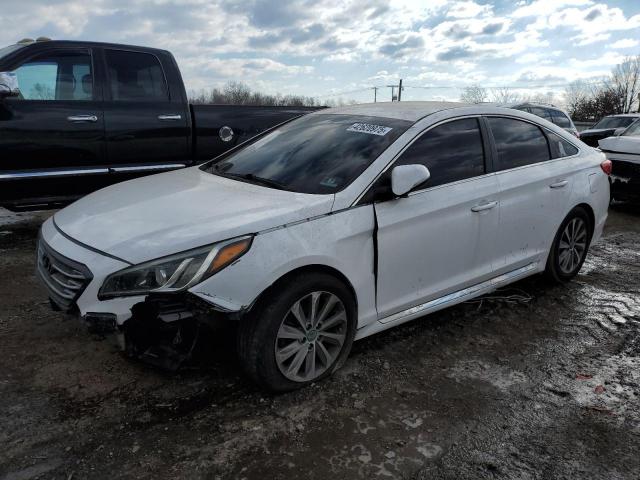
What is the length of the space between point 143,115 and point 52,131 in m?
0.94

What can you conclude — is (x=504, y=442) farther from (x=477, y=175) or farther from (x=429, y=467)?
(x=477, y=175)

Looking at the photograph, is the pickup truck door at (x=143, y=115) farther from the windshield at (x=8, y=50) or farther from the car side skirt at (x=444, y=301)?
the car side skirt at (x=444, y=301)

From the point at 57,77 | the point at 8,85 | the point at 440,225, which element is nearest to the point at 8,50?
the point at 57,77

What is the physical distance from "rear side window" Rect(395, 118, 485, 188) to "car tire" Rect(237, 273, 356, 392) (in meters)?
0.99

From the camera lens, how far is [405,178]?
3.13 metres

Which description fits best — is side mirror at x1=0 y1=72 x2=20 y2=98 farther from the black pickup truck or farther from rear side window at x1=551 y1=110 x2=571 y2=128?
rear side window at x1=551 y1=110 x2=571 y2=128

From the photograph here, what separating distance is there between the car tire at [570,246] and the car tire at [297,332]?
2334 millimetres

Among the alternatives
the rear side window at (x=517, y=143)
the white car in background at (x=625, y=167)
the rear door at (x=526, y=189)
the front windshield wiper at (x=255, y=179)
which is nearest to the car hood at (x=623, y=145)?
the white car in background at (x=625, y=167)

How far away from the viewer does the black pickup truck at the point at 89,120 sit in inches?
204

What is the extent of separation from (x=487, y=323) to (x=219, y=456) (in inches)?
94.1

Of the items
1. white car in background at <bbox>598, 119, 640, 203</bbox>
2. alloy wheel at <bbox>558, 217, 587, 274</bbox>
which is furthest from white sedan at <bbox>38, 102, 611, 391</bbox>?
white car in background at <bbox>598, 119, 640, 203</bbox>

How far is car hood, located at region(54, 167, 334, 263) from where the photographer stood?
8.70 ft

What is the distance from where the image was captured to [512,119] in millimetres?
4211

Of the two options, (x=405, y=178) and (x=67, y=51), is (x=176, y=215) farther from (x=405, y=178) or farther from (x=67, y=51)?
(x=67, y=51)
